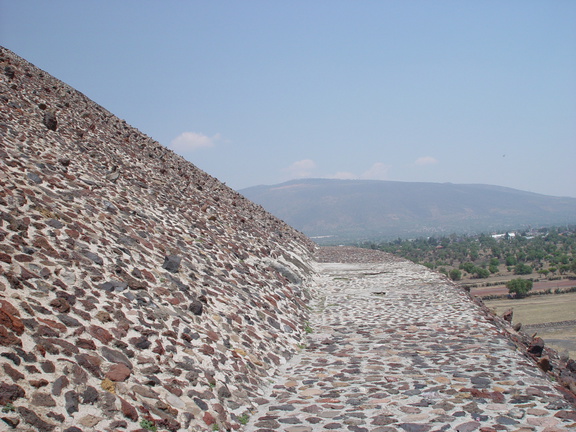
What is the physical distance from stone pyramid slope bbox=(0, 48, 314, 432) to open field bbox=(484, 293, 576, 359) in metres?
30.6

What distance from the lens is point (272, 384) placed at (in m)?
7.50

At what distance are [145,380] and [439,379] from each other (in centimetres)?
435

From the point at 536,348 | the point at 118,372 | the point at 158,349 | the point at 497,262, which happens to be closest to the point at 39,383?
the point at 118,372

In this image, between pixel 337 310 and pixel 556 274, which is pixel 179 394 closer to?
pixel 337 310

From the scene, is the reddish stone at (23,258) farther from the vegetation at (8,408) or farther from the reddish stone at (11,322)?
the vegetation at (8,408)

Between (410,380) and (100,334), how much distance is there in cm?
451

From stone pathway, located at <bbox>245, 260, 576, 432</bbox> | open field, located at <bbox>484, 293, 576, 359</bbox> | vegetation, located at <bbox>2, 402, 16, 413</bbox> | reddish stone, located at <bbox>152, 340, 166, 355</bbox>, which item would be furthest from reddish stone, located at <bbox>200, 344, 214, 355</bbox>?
open field, located at <bbox>484, 293, 576, 359</bbox>

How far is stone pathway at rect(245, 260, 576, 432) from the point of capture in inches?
232

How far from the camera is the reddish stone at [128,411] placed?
4.80m

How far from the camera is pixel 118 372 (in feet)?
17.5

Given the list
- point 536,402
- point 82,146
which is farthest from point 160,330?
point 82,146

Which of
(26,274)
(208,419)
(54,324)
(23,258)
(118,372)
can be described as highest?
(23,258)

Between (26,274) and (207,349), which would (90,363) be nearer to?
(26,274)

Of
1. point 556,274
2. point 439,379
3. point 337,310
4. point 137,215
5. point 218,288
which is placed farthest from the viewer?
point 556,274
